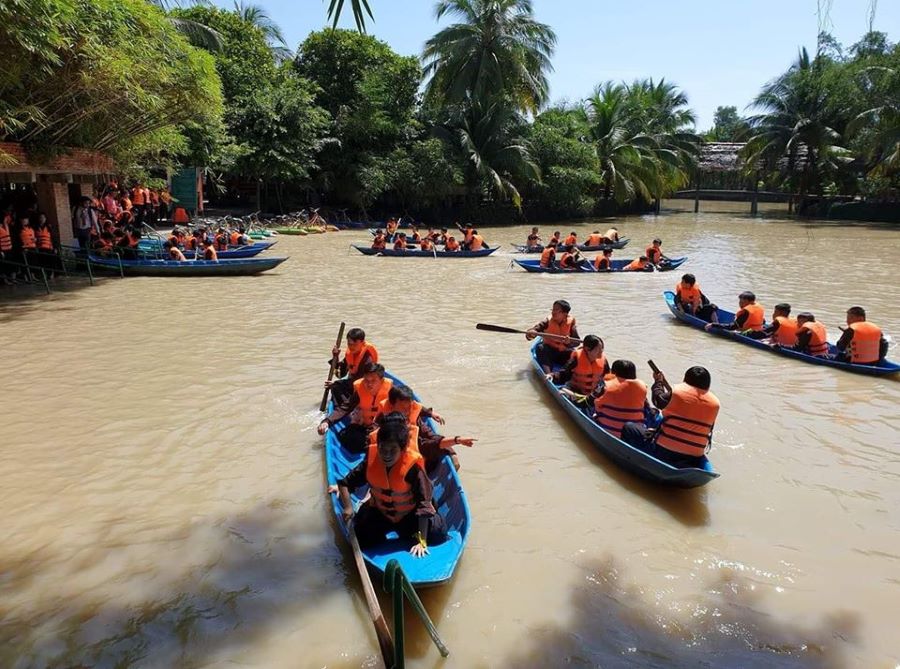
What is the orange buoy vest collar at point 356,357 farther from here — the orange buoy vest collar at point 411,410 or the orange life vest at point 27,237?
the orange life vest at point 27,237

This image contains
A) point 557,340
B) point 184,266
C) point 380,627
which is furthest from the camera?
point 184,266

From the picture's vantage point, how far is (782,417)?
775 centimetres

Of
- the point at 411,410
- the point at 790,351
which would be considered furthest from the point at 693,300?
the point at 411,410

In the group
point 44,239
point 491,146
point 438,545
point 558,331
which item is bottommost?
point 438,545

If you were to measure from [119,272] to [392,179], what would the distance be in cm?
1497

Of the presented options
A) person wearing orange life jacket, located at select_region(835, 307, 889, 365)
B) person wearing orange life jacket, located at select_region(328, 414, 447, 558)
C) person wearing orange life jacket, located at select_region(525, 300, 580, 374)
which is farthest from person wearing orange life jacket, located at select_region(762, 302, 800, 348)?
person wearing orange life jacket, located at select_region(328, 414, 447, 558)

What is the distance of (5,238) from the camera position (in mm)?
13961

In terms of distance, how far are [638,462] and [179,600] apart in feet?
12.7

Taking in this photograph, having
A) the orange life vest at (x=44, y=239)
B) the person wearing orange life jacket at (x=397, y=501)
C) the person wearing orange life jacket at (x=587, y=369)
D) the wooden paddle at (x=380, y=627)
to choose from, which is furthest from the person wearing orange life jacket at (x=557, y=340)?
the orange life vest at (x=44, y=239)

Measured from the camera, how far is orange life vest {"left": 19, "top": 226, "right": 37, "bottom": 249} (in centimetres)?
1451

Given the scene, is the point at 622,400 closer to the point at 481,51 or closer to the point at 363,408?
the point at 363,408

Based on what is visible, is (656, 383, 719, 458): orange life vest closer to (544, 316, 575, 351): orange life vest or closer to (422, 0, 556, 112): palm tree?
(544, 316, 575, 351): orange life vest

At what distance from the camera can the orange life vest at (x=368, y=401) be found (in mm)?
6207

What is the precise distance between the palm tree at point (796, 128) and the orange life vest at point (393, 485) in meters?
37.7
